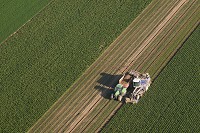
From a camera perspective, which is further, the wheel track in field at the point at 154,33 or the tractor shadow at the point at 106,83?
the wheel track in field at the point at 154,33

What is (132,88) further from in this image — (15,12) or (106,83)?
(15,12)

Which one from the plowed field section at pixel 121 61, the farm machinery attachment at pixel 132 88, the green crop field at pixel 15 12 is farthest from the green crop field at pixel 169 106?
the green crop field at pixel 15 12

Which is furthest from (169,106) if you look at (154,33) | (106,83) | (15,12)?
(15,12)

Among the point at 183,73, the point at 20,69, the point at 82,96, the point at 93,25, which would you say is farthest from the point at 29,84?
the point at 183,73

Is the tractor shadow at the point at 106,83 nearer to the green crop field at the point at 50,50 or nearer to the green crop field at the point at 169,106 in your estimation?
the green crop field at the point at 50,50

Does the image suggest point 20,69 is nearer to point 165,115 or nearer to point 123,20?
point 123,20

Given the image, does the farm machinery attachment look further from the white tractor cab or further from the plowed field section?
the plowed field section
